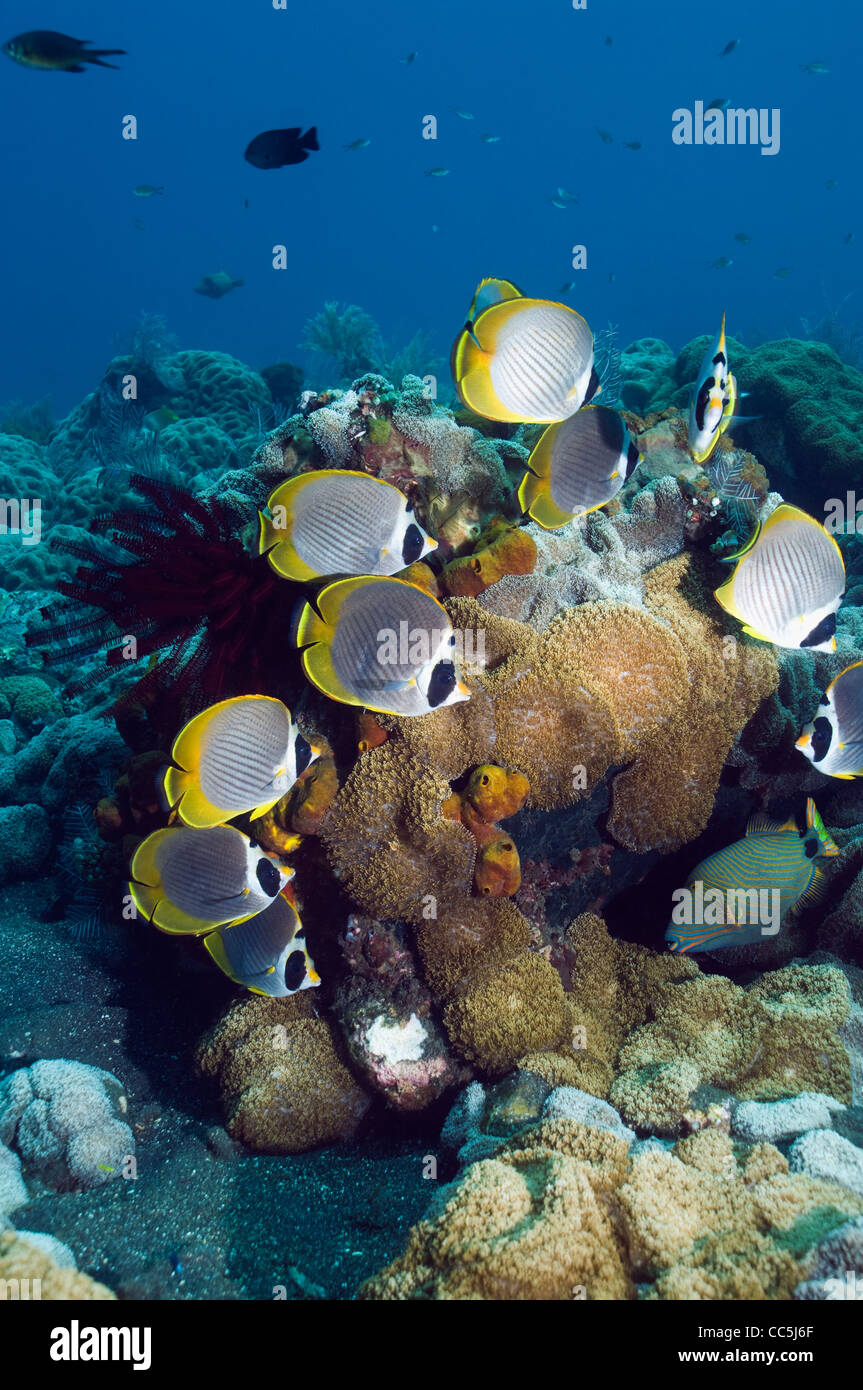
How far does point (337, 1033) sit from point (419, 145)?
151504 millimetres

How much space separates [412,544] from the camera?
2.29 meters

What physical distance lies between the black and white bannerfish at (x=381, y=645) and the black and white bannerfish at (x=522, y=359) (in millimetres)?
712

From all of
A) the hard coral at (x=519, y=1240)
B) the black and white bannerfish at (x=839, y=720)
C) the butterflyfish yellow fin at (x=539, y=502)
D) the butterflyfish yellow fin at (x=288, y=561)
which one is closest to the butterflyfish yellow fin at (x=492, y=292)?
the butterflyfish yellow fin at (x=539, y=502)

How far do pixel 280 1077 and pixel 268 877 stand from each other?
3.86 ft

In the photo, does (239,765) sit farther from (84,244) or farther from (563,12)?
(563,12)

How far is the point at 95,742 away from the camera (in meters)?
4.90

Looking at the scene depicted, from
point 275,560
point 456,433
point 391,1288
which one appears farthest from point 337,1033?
point 456,433

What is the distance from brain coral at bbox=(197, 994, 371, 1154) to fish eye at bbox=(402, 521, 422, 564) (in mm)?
2181

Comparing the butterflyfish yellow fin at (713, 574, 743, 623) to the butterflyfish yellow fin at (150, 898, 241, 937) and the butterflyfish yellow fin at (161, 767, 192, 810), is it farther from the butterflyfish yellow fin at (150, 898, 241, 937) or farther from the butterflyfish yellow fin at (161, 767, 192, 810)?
the butterflyfish yellow fin at (150, 898, 241, 937)

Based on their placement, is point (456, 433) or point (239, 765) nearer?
point (239, 765)

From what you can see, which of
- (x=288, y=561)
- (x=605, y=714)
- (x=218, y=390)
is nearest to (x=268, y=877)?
(x=288, y=561)

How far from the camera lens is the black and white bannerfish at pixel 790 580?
7.68ft

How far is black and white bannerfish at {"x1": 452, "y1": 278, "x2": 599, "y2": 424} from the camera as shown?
2.17m
